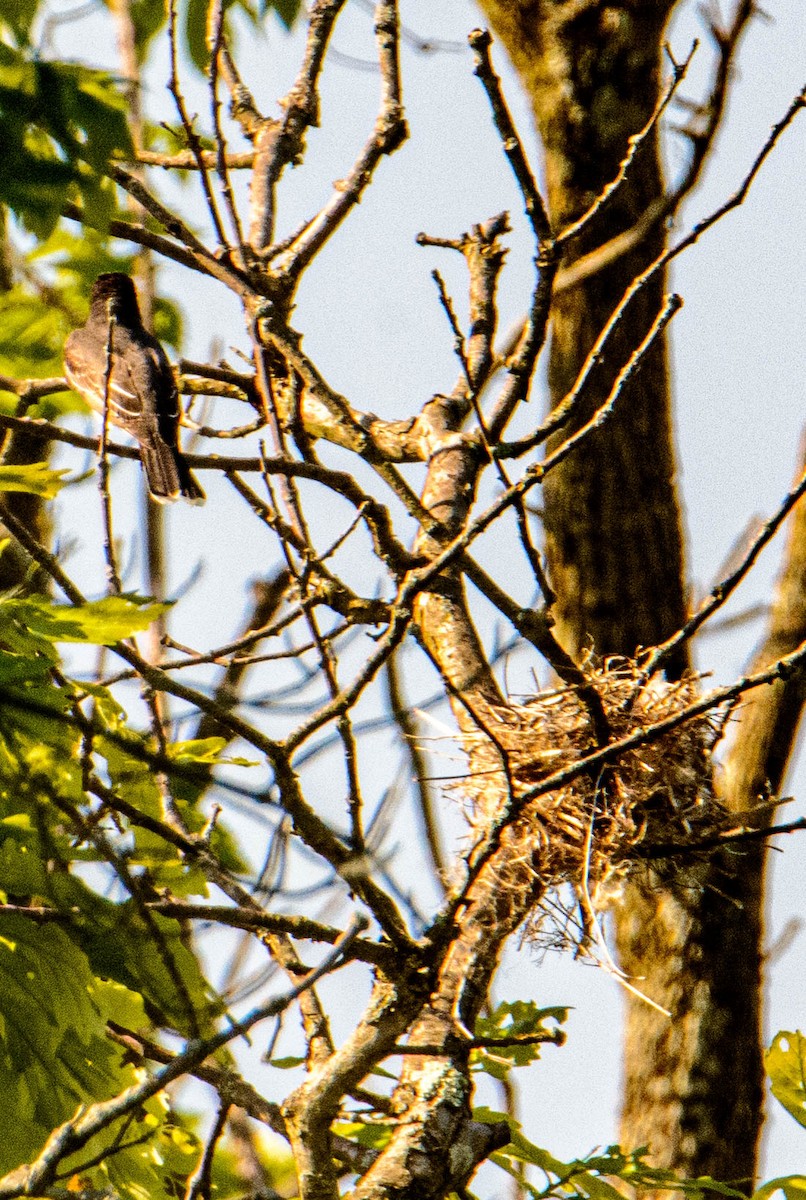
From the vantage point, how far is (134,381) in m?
6.84

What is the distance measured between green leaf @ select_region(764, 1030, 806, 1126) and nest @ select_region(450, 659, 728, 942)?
1.80 ft

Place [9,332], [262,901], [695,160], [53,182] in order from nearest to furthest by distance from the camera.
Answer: [53,182] → [262,901] → [695,160] → [9,332]

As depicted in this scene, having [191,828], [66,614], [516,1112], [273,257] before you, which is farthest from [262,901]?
[516,1112]

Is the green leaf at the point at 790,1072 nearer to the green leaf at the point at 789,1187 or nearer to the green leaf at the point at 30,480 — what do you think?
the green leaf at the point at 789,1187

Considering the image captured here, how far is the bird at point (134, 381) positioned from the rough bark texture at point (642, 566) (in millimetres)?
1727

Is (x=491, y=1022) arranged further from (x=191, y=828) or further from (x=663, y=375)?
(x=663, y=375)

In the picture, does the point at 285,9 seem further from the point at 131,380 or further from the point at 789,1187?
the point at 131,380

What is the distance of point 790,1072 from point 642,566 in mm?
3103

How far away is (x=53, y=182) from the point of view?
197cm

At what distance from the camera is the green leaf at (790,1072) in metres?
3.49

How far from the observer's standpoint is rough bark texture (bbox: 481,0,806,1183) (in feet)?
19.1

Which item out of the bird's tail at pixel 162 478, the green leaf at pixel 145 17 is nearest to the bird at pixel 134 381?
the bird's tail at pixel 162 478

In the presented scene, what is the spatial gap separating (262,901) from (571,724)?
1648 millimetres

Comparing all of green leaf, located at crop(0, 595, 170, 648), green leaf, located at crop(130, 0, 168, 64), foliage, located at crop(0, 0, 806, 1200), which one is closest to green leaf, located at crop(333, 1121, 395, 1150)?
foliage, located at crop(0, 0, 806, 1200)
